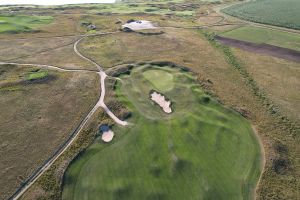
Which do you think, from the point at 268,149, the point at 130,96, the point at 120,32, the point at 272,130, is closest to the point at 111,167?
the point at 130,96

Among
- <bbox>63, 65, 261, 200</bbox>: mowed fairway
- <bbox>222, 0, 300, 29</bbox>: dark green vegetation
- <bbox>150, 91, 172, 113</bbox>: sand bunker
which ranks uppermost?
<bbox>222, 0, 300, 29</bbox>: dark green vegetation

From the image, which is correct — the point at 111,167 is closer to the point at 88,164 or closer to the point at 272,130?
the point at 88,164

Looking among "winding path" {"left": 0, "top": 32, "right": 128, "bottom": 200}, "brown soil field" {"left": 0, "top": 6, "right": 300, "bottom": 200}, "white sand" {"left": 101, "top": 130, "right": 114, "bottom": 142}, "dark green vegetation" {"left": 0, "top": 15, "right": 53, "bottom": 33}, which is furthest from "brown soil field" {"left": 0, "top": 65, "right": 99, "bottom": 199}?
"dark green vegetation" {"left": 0, "top": 15, "right": 53, "bottom": 33}

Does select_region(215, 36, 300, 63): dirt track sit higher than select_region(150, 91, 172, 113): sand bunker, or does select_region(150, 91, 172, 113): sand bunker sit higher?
select_region(215, 36, 300, 63): dirt track

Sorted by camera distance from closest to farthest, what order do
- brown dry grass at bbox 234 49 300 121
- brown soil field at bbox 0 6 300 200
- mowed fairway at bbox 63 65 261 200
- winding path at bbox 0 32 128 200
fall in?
mowed fairway at bbox 63 65 261 200 < winding path at bbox 0 32 128 200 < brown soil field at bbox 0 6 300 200 < brown dry grass at bbox 234 49 300 121

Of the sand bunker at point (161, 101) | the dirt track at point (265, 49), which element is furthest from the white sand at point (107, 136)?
the dirt track at point (265, 49)

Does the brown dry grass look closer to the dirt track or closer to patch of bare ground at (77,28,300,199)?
patch of bare ground at (77,28,300,199)

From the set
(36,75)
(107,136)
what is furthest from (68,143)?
(36,75)
